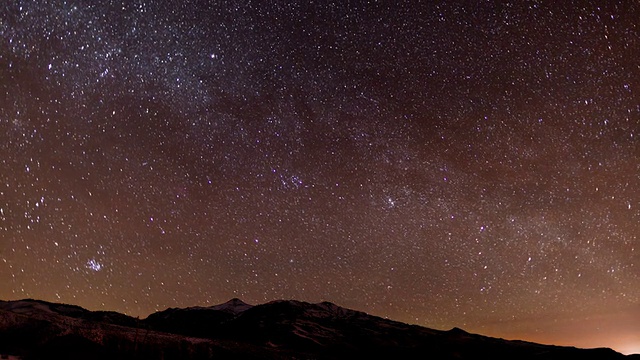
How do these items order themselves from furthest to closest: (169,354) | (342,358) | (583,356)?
1. (583,356)
2. (342,358)
3. (169,354)

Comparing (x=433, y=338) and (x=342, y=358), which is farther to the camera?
(x=433, y=338)

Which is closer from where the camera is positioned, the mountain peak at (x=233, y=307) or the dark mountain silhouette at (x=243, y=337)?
the dark mountain silhouette at (x=243, y=337)

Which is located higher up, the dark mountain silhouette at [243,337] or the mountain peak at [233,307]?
the mountain peak at [233,307]

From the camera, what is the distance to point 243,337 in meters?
53.2

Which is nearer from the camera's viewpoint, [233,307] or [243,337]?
[243,337]

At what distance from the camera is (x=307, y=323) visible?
62.8 m

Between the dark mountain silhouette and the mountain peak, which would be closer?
the dark mountain silhouette

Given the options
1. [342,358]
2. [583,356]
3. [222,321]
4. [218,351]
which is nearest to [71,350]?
[218,351]

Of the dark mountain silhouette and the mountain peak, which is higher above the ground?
the mountain peak

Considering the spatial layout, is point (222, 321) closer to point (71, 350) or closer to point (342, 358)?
point (342, 358)

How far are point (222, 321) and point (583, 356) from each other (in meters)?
54.8

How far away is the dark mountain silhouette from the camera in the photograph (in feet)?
47.4

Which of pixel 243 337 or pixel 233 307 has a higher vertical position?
pixel 233 307

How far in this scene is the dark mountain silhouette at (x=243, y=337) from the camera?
47.4 ft
